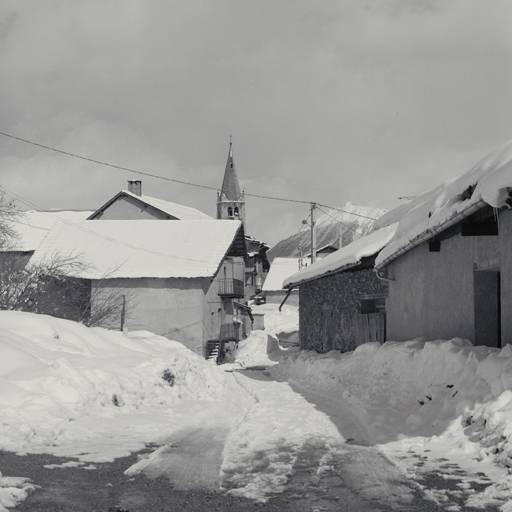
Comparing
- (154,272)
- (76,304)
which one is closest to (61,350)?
(76,304)

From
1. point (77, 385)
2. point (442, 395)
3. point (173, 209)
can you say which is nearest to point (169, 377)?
point (77, 385)

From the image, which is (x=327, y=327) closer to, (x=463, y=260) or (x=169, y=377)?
(x=169, y=377)

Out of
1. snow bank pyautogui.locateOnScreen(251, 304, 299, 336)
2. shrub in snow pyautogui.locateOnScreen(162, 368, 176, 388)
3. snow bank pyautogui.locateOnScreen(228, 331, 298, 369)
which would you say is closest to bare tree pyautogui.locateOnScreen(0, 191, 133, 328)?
snow bank pyautogui.locateOnScreen(228, 331, 298, 369)

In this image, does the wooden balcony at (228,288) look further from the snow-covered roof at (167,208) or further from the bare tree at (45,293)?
the snow-covered roof at (167,208)

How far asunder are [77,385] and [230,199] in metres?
68.2

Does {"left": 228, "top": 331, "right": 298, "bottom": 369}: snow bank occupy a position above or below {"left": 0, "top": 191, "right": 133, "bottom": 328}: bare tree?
below

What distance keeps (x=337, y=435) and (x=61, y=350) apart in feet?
17.2

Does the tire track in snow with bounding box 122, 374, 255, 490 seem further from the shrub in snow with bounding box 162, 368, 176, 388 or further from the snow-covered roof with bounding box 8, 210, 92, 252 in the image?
the snow-covered roof with bounding box 8, 210, 92, 252

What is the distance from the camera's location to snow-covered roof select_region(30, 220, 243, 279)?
91.2 ft

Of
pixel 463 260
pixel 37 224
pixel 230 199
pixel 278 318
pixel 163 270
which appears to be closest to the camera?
pixel 463 260

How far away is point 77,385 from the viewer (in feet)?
26.1

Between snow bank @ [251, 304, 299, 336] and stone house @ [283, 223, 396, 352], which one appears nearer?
stone house @ [283, 223, 396, 352]

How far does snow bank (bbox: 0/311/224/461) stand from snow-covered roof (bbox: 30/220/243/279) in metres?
14.8

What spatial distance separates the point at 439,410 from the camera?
23.5 feet
